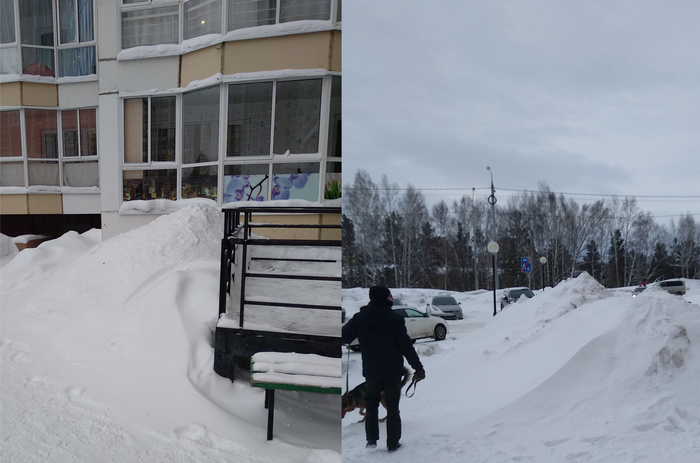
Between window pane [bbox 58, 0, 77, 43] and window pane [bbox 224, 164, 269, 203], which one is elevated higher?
window pane [bbox 58, 0, 77, 43]

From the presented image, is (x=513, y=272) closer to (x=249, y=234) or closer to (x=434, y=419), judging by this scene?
(x=434, y=419)

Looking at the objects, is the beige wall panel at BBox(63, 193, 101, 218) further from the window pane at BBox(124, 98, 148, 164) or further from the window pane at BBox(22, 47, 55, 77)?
the window pane at BBox(22, 47, 55, 77)

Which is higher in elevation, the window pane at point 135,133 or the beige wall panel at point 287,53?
the beige wall panel at point 287,53

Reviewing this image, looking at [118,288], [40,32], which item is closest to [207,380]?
[118,288]

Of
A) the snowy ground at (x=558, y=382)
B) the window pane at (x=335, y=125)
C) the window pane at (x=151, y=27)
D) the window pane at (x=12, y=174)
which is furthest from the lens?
the window pane at (x=12, y=174)

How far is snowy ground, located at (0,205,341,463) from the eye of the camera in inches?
44.8

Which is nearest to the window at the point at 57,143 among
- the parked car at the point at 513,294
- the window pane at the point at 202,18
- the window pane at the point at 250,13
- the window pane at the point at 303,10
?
the window pane at the point at 202,18

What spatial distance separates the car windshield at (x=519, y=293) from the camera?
94cm

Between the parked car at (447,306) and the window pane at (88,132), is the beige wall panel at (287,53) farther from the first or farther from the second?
the parked car at (447,306)

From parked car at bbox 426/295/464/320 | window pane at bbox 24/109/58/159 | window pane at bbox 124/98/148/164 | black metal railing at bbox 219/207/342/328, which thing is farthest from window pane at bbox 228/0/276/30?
parked car at bbox 426/295/464/320

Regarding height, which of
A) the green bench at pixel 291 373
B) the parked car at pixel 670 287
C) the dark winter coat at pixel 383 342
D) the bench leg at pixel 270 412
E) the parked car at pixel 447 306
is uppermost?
the parked car at pixel 670 287

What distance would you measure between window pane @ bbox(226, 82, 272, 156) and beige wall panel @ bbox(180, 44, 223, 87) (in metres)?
0.07

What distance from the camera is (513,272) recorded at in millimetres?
922

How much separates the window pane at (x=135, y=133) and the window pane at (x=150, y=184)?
4 centimetres
